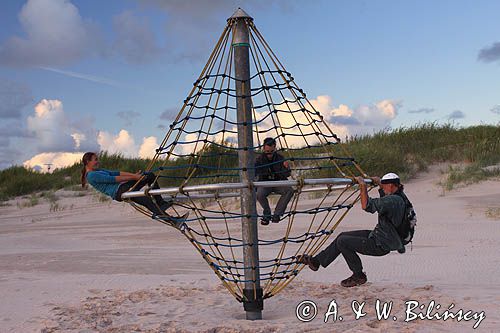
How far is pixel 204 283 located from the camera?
7836 millimetres

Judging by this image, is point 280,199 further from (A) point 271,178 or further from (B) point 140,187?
(B) point 140,187

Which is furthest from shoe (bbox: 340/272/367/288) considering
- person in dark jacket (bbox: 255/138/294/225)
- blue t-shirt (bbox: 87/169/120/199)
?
blue t-shirt (bbox: 87/169/120/199)

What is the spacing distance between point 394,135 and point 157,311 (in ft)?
45.7

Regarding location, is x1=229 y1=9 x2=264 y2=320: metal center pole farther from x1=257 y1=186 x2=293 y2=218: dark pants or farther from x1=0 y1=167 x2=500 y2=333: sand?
x1=257 y1=186 x2=293 y2=218: dark pants

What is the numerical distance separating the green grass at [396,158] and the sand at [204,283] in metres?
2.72

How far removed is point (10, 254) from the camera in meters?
10.6

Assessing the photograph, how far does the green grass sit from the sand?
2.72 m

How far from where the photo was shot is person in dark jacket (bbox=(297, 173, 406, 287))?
555 centimetres

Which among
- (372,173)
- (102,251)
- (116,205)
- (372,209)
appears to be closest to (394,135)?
(372,173)

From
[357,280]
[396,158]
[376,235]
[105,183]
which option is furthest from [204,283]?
[396,158]

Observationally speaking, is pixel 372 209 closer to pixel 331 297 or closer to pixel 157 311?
pixel 331 297

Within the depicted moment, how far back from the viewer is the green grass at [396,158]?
16.0m

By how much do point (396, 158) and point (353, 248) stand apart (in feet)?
36.2

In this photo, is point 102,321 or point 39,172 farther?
point 39,172
